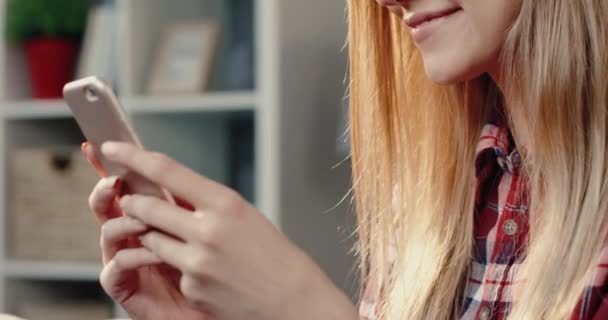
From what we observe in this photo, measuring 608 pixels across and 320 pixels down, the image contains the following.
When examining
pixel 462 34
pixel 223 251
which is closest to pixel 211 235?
pixel 223 251

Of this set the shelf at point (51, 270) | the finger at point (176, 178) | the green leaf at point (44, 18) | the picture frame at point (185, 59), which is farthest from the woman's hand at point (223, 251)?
the green leaf at point (44, 18)

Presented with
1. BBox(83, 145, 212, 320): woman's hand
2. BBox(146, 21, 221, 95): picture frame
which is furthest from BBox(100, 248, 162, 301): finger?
BBox(146, 21, 221, 95): picture frame

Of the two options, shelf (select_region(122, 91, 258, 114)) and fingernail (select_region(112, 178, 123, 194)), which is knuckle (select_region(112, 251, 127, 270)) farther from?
shelf (select_region(122, 91, 258, 114))

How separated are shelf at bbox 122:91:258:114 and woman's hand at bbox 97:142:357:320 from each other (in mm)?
1429

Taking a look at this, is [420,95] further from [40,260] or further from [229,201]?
[40,260]

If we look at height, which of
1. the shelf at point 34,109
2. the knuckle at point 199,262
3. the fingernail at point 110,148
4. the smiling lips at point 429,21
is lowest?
the shelf at point 34,109

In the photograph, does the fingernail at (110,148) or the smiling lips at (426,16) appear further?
the smiling lips at (426,16)

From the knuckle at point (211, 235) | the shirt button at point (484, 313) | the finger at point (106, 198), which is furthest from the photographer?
the shirt button at point (484, 313)

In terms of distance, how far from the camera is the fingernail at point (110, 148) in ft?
2.92

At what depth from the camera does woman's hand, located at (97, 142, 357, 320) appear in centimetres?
86

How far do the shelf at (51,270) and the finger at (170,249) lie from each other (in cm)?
169

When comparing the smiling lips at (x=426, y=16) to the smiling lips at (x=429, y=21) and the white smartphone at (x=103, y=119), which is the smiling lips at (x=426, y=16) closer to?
the smiling lips at (x=429, y=21)

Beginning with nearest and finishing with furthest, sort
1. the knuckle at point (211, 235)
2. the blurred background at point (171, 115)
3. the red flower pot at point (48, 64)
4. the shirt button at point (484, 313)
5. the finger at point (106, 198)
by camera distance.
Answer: the knuckle at point (211, 235) < the finger at point (106, 198) < the shirt button at point (484, 313) < the blurred background at point (171, 115) < the red flower pot at point (48, 64)

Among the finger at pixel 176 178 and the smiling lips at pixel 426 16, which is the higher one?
the smiling lips at pixel 426 16
